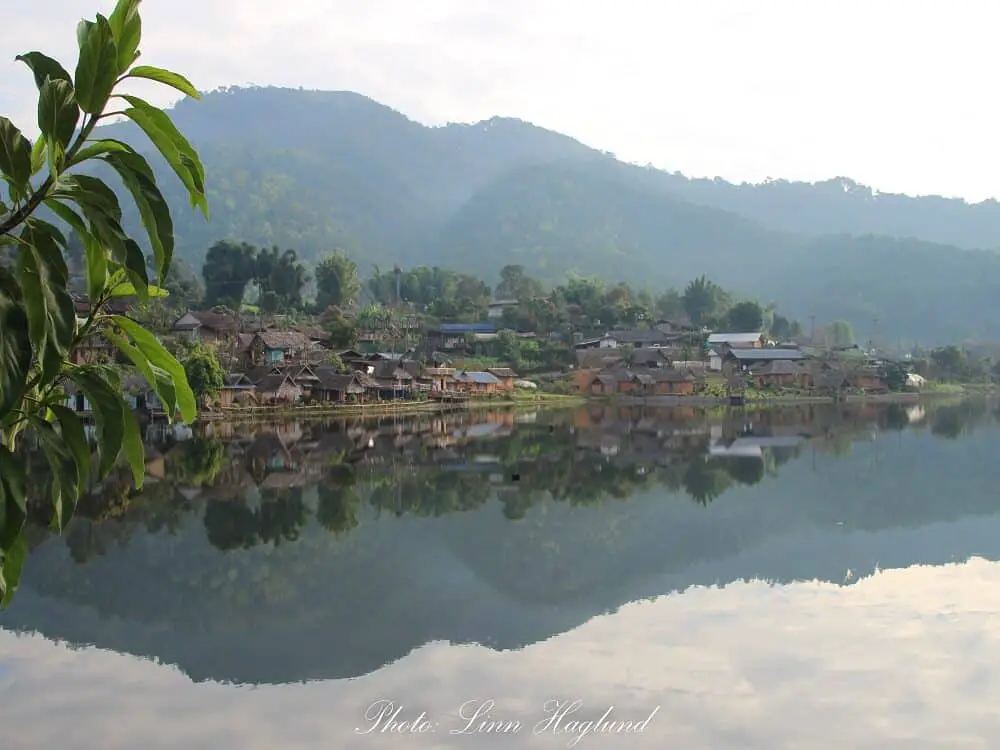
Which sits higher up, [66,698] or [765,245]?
[765,245]

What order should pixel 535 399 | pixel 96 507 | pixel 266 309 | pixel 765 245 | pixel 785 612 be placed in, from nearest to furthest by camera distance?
pixel 785 612
pixel 96 507
pixel 535 399
pixel 266 309
pixel 765 245

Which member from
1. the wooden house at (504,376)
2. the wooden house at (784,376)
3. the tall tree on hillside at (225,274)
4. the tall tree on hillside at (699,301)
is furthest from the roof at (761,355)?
the tall tree on hillside at (225,274)

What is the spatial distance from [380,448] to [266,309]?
3349 cm

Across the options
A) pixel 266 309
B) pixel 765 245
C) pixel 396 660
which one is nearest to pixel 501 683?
pixel 396 660

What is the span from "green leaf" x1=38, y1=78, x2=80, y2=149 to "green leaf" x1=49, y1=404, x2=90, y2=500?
0.42 metres

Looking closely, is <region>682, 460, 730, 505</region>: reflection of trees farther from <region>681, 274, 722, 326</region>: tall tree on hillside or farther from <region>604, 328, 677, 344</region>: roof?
<region>681, 274, 722, 326</region>: tall tree on hillside

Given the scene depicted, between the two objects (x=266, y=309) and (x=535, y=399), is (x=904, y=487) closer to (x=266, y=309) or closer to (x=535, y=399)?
(x=535, y=399)

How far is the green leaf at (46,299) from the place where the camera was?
131 cm

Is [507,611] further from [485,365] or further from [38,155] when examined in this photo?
[485,365]

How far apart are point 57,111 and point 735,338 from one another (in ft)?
210

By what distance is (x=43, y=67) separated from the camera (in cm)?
139

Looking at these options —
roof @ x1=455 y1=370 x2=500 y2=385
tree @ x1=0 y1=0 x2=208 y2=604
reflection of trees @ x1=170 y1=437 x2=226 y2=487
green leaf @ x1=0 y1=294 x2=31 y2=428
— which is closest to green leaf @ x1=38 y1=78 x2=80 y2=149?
tree @ x1=0 y1=0 x2=208 y2=604

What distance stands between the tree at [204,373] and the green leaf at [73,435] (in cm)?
2980

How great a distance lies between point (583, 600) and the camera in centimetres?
1014
